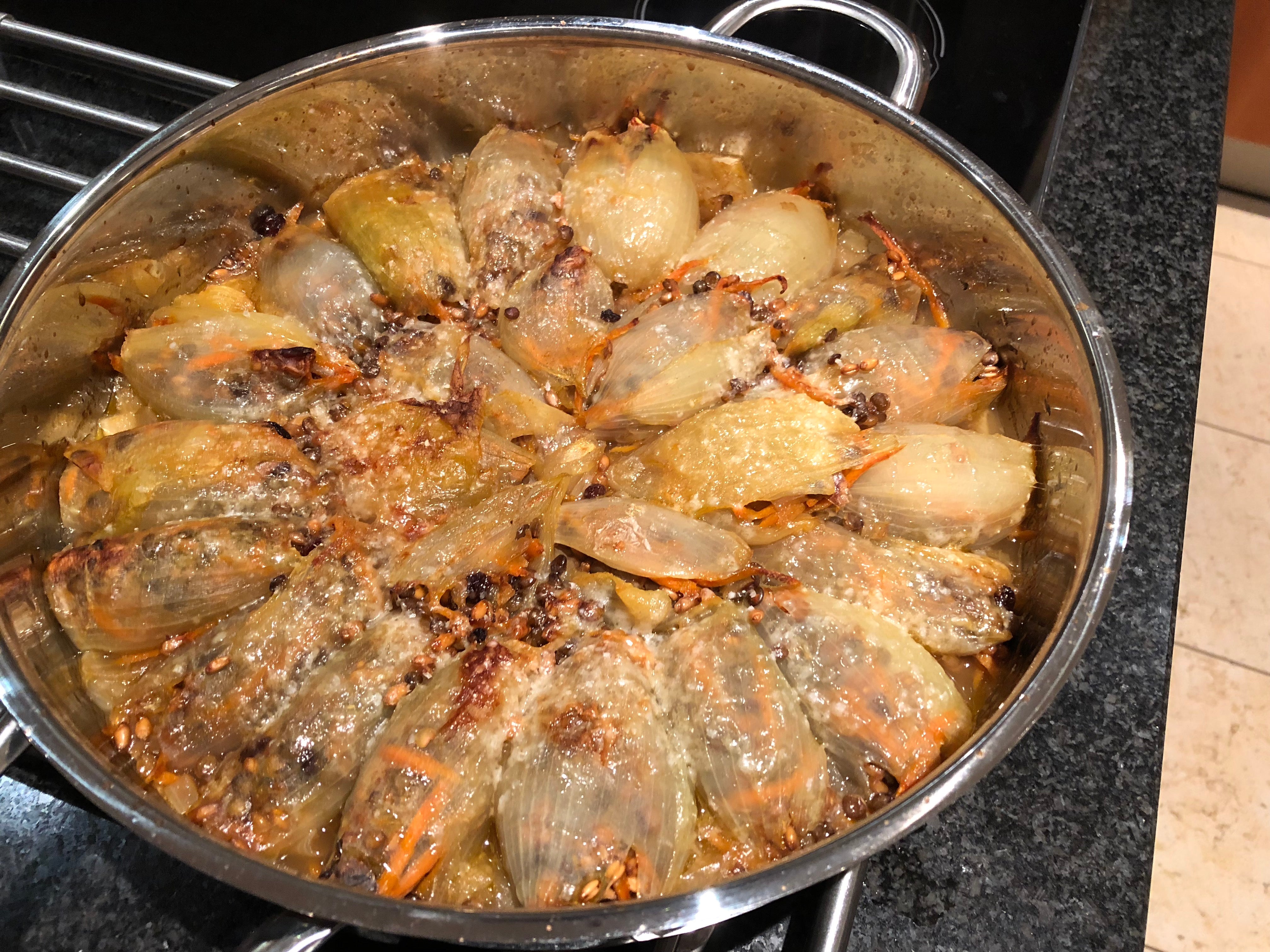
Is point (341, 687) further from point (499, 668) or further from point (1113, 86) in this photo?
point (1113, 86)

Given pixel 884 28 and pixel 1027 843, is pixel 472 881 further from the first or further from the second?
pixel 884 28

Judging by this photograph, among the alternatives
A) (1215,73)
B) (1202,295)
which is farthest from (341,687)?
(1215,73)

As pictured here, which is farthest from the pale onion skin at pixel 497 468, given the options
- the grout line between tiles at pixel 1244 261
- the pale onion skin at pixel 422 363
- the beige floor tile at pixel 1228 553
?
the grout line between tiles at pixel 1244 261

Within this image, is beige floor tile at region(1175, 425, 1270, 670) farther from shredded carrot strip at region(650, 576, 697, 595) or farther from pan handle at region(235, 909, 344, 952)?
pan handle at region(235, 909, 344, 952)

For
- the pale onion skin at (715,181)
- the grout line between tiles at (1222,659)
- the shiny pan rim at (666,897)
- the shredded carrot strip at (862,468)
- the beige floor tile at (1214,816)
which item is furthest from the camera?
the grout line between tiles at (1222,659)

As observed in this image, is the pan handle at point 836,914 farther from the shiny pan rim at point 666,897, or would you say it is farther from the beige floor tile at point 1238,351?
the beige floor tile at point 1238,351

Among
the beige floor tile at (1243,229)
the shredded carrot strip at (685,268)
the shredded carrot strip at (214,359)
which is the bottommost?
the beige floor tile at (1243,229)
